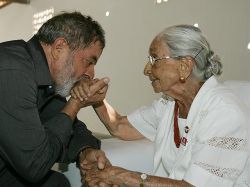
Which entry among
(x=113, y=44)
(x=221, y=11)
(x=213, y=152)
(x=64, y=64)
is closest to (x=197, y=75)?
(x=213, y=152)

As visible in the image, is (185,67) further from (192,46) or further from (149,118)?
(149,118)

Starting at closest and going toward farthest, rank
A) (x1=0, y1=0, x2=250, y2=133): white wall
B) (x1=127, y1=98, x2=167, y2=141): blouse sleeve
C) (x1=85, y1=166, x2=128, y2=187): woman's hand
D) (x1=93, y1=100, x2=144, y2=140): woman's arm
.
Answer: (x1=85, y1=166, x2=128, y2=187): woman's hand
(x1=127, y1=98, x2=167, y2=141): blouse sleeve
(x1=93, y1=100, x2=144, y2=140): woman's arm
(x1=0, y1=0, x2=250, y2=133): white wall

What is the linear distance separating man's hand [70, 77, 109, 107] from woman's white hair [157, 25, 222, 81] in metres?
0.40

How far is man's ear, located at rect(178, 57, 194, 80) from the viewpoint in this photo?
1.46 meters

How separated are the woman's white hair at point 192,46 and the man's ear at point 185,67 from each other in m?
0.02

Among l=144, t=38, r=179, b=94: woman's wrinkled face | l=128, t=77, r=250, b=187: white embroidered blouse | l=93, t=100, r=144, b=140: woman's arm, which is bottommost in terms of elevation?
l=93, t=100, r=144, b=140: woman's arm

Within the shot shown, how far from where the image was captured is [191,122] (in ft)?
4.87

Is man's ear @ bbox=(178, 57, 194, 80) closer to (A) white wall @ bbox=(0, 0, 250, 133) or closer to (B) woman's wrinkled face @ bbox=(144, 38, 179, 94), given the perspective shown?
(B) woman's wrinkled face @ bbox=(144, 38, 179, 94)

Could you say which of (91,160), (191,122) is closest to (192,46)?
(191,122)

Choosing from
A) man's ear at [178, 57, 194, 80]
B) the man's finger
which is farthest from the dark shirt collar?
man's ear at [178, 57, 194, 80]

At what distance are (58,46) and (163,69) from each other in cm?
51

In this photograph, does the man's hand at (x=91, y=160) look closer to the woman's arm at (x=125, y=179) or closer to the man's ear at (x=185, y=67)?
the woman's arm at (x=125, y=179)

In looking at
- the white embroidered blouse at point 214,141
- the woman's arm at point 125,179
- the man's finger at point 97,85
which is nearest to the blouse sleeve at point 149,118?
the white embroidered blouse at point 214,141

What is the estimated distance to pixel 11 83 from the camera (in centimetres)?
122
